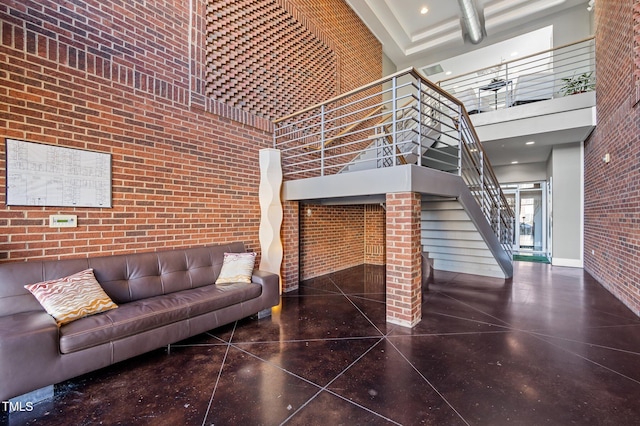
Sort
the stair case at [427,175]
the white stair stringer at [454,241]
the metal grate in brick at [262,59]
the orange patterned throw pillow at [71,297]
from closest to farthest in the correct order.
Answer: the orange patterned throw pillow at [71,297] < the stair case at [427,175] < the metal grate in brick at [262,59] < the white stair stringer at [454,241]

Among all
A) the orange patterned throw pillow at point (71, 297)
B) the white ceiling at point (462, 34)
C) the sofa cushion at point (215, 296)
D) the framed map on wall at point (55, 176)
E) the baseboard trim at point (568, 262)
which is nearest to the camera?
the orange patterned throw pillow at point (71, 297)

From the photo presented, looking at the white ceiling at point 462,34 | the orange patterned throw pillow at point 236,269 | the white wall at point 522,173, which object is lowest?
the orange patterned throw pillow at point 236,269

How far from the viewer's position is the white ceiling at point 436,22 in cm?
666

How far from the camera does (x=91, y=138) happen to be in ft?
9.14

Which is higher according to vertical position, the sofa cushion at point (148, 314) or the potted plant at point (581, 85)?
the potted plant at point (581, 85)

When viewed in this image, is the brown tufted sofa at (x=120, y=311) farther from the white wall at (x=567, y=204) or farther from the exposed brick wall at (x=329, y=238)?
the white wall at (x=567, y=204)

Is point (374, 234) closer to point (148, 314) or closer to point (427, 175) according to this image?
point (427, 175)

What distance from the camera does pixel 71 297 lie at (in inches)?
86.6

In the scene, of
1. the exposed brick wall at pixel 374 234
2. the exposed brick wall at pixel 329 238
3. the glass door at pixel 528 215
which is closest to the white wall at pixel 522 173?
the glass door at pixel 528 215

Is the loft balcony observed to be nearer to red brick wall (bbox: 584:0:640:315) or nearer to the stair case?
red brick wall (bbox: 584:0:640:315)

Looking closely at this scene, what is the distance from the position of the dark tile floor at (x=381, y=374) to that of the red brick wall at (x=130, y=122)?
132 cm

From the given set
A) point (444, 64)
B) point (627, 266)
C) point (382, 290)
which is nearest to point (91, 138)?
point (382, 290)

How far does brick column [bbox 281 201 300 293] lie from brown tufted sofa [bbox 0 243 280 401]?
98 cm

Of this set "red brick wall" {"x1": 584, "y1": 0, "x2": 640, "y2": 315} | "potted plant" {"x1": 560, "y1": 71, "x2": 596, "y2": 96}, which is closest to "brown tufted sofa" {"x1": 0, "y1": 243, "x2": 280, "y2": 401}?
"red brick wall" {"x1": 584, "y1": 0, "x2": 640, "y2": 315}
